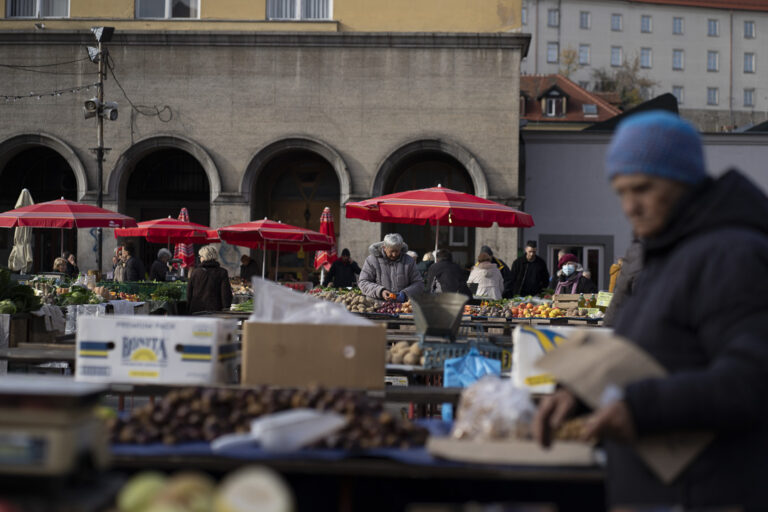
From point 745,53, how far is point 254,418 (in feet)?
304

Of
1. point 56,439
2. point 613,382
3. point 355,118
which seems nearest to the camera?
point 56,439

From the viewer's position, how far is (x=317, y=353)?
4.35m

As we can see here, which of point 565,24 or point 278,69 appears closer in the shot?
point 278,69

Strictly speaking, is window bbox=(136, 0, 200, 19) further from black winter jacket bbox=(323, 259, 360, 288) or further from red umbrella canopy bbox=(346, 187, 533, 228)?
red umbrella canopy bbox=(346, 187, 533, 228)

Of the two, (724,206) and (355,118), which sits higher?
(355,118)

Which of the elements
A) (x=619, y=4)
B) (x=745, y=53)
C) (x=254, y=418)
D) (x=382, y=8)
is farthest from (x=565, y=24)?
(x=254, y=418)

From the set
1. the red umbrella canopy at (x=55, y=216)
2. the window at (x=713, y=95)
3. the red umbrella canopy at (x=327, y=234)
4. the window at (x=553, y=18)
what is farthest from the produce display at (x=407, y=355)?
the window at (x=713, y=95)

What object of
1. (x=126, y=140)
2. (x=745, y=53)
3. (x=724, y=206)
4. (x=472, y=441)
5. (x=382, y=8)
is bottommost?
(x=472, y=441)

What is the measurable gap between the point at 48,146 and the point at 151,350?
77.3 feet

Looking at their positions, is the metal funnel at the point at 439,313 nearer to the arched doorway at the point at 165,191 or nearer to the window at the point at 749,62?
the arched doorway at the point at 165,191

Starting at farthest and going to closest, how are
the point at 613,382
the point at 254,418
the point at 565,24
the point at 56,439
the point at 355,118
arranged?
the point at 565,24, the point at 355,118, the point at 254,418, the point at 613,382, the point at 56,439

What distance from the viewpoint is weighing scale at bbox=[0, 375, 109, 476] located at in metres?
2.28

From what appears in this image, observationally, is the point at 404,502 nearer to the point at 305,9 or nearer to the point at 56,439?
the point at 56,439

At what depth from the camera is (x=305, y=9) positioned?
27.1m
